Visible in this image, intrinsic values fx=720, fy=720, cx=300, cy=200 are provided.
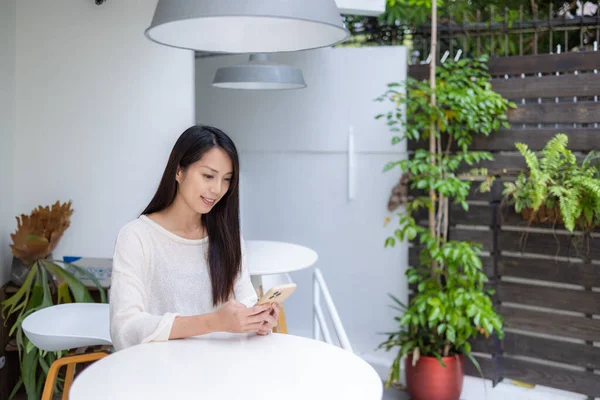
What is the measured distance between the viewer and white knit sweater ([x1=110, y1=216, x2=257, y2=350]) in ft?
6.22

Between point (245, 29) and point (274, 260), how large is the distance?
4.73 ft

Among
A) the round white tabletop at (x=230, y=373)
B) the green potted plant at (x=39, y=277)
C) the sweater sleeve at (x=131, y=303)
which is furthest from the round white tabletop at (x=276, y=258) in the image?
the round white tabletop at (x=230, y=373)

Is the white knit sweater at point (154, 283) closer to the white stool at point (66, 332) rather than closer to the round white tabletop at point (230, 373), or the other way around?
the round white tabletop at point (230, 373)

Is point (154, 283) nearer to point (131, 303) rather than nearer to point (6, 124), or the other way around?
point (131, 303)

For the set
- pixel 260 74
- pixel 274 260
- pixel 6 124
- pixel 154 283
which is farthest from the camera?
pixel 260 74

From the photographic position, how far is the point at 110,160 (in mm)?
3766

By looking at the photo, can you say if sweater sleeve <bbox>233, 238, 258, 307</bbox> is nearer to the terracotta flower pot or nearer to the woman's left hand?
the woman's left hand

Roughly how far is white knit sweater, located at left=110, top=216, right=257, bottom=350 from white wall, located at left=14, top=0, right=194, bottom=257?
66.9 inches

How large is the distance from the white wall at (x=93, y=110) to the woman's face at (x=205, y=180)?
5.70 ft

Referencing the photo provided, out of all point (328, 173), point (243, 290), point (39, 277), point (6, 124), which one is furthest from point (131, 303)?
point (328, 173)

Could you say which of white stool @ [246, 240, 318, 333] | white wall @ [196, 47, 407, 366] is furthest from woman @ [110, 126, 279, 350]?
white wall @ [196, 47, 407, 366]

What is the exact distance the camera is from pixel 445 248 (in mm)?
3926

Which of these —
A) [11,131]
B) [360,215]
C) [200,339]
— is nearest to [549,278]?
[360,215]

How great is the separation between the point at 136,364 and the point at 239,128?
12.3ft
